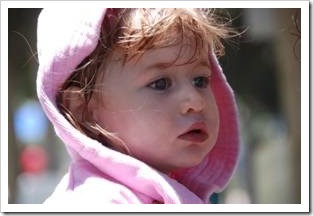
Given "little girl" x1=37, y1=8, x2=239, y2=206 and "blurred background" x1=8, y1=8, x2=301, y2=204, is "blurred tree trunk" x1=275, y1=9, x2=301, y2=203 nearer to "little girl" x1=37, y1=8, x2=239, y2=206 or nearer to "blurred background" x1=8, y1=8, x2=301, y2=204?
"blurred background" x1=8, y1=8, x2=301, y2=204

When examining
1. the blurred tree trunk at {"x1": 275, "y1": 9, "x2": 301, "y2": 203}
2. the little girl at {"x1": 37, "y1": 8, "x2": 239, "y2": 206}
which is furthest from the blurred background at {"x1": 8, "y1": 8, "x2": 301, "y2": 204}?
the little girl at {"x1": 37, "y1": 8, "x2": 239, "y2": 206}

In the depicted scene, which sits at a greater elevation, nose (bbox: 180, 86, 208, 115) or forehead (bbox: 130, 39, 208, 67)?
forehead (bbox: 130, 39, 208, 67)

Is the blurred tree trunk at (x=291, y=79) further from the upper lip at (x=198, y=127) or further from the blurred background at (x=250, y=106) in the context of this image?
the upper lip at (x=198, y=127)

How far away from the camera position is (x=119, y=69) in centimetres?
92

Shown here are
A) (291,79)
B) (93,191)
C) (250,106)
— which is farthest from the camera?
(291,79)

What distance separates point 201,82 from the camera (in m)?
0.96

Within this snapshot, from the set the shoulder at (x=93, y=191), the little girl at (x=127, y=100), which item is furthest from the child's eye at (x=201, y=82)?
the shoulder at (x=93, y=191)

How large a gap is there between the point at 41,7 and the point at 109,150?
28 centimetres

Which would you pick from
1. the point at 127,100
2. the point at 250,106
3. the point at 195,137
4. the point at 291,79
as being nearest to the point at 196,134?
the point at 195,137

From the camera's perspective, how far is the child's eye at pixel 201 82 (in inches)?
37.0

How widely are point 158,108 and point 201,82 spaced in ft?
0.28

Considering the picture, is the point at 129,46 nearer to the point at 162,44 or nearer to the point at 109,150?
the point at 162,44

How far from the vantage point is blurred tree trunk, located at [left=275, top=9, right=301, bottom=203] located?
1.20m

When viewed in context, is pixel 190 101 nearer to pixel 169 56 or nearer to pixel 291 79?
pixel 169 56
